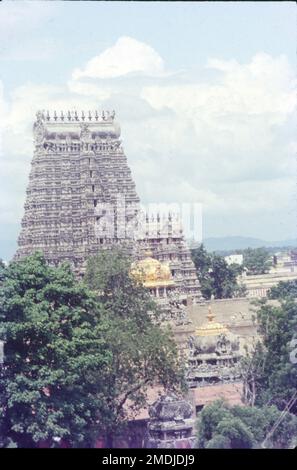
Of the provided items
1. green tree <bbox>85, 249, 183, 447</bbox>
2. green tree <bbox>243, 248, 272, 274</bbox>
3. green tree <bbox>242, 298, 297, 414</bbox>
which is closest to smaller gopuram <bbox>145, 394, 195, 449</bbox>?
green tree <bbox>85, 249, 183, 447</bbox>

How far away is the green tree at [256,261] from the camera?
77856mm

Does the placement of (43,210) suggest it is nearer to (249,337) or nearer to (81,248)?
(81,248)

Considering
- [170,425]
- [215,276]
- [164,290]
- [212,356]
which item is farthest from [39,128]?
[170,425]

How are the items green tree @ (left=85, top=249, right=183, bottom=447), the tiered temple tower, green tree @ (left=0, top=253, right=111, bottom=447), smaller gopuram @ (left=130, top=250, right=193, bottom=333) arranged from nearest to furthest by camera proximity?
1. green tree @ (left=0, top=253, right=111, bottom=447)
2. green tree @ (left=85, top=249, right=183, bottom=447)
3. smaller gopuram @ (left=130, top=250, right=193, bottom=333)
4. the tiered temple tower

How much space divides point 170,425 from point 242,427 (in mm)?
1714

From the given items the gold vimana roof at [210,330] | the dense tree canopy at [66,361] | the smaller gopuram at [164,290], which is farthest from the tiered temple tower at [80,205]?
the dense tree canopy at [66,361]

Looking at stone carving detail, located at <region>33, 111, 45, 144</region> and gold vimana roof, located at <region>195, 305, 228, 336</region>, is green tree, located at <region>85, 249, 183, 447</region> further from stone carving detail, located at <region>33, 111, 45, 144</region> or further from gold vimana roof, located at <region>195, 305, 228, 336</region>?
stone carving detail, located at <region>33, 111, 45, 144</region>

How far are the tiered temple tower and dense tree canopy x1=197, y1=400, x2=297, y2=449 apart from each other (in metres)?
20.7

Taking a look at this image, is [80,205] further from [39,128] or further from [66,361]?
[66,361]

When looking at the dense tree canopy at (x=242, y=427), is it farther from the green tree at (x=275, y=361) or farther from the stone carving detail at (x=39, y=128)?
the stone carving detail at (x=39, y=128)

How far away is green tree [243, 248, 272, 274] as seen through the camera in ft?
255

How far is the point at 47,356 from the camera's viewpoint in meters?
27.6
